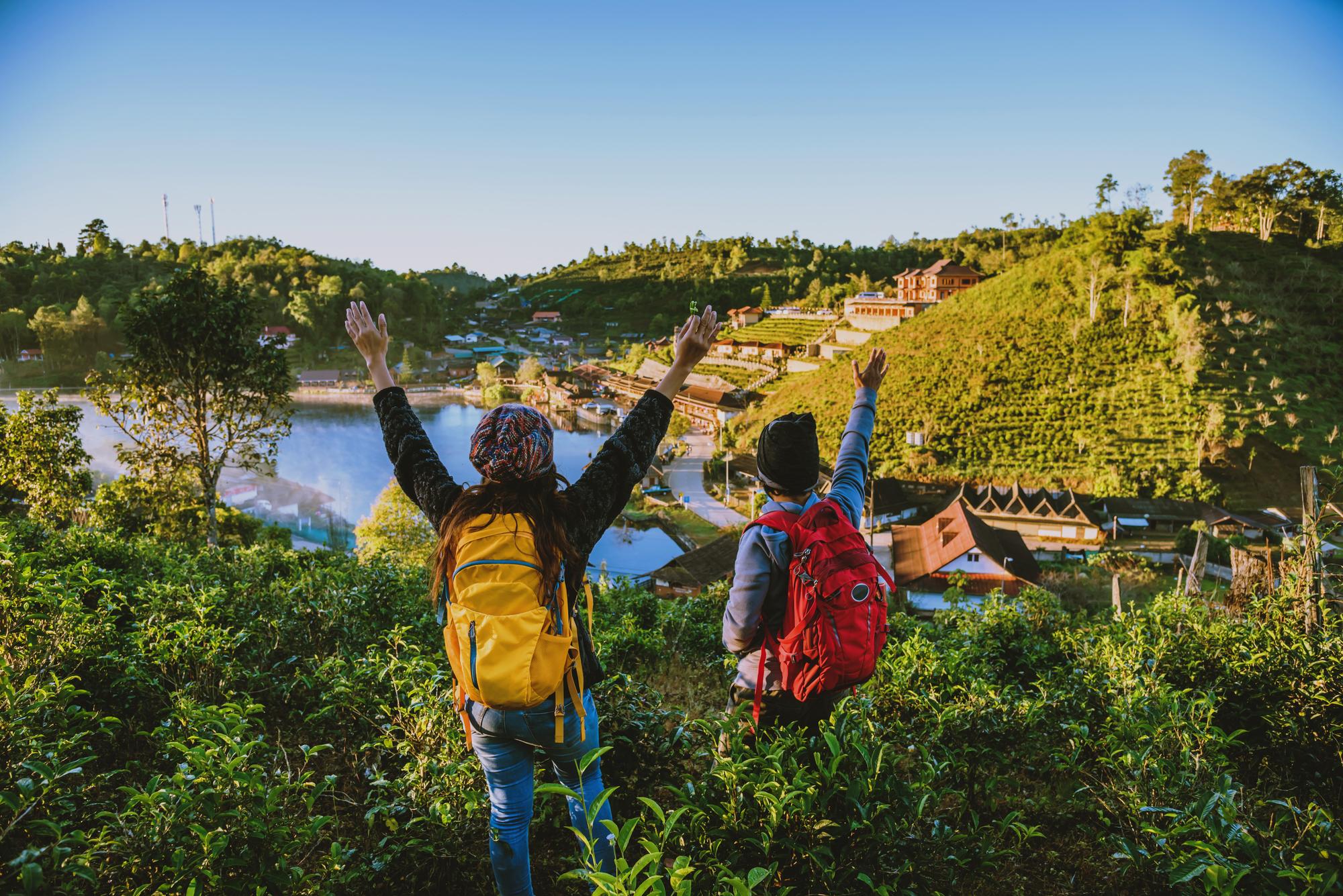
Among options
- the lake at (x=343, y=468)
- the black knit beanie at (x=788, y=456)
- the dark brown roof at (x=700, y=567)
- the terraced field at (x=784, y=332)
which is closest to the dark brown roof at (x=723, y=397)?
the lake at (x=343, y=468)

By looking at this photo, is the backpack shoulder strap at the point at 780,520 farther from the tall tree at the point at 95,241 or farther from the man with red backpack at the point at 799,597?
the tall tree at the point at 95,241

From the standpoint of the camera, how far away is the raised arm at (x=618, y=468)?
1.40 meters

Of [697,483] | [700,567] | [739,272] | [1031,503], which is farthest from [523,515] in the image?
[739,272]

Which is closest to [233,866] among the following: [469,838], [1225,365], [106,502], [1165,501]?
[469,838]

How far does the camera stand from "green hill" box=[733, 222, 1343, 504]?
2184 centimetres

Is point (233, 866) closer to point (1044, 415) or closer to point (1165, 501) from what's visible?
point (1165, 501)

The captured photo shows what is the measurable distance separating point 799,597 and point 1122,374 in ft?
93.5

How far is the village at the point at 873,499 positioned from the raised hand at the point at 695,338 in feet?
8.19

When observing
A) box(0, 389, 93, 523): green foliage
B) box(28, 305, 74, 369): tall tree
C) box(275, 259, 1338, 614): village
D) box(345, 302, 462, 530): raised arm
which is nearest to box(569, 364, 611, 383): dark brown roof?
box(275, 259, 1338, 614): village

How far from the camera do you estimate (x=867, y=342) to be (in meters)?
33.6

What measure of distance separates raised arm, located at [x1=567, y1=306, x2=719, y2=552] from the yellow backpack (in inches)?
5.6

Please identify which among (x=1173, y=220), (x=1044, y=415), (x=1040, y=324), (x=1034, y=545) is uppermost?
(x=1173, y=220)

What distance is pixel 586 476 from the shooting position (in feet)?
4.73

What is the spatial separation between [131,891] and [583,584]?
0.89 meters
